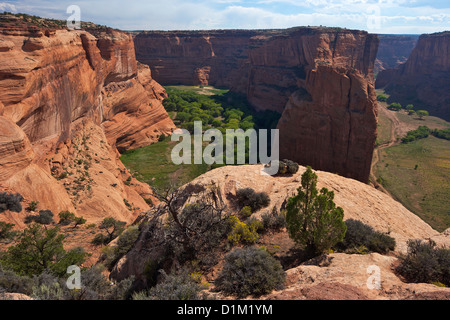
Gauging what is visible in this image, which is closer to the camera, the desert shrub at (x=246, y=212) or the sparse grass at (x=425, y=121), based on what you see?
the desert shrub at (x=246, y=212)

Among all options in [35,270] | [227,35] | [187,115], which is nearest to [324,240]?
[35,270]

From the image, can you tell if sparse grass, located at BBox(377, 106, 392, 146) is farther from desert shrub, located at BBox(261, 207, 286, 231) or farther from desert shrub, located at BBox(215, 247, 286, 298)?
desert shrub, located at BBox(215, 247, 286, 298)

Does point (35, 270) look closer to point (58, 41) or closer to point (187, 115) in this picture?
point (58, 41)

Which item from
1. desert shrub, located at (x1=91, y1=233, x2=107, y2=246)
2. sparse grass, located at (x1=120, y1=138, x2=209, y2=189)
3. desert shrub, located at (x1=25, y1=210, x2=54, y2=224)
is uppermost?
desert shrub, located at (x1=25, y1=210, x2=54, y2=224)

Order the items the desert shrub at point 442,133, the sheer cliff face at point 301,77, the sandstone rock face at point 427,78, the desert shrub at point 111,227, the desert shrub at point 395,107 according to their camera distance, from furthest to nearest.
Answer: the desert shrub at point 395,107, the sandstone rock face at point 427,78, the desert shrub at point 442,133, the sheer cliff face at point 301,77, the desert shrub at point 111,227

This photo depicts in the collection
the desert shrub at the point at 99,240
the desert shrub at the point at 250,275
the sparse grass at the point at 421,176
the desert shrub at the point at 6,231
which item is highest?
the desert shrub at the point at 250,275

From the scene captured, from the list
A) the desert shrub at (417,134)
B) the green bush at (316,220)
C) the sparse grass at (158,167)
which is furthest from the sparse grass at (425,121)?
the green bush at (316,220)

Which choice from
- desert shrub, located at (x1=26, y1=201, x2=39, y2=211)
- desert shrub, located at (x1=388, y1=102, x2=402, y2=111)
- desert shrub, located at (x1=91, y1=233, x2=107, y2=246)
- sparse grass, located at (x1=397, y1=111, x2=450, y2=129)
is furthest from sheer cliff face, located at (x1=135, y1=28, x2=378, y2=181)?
desert shrub, located at (x1=26, y1=201, x2=39, y2=211)

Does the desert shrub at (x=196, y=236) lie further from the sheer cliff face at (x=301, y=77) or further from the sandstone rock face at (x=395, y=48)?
the sandstone rock face at (x=395, y=48)
